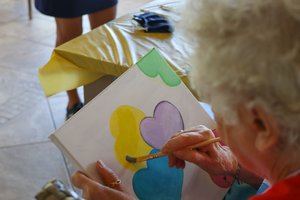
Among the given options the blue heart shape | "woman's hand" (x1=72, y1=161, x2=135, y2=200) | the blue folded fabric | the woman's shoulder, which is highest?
the woman's shoulder

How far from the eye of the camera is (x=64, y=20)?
2051 mm

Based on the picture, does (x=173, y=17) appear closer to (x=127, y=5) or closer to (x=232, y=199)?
(x=232, y=199)

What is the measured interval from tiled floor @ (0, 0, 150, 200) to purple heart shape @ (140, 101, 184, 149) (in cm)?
99

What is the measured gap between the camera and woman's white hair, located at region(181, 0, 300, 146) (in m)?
0.56

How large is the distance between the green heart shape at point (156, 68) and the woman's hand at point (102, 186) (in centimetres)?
28

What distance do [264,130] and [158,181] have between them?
45cm

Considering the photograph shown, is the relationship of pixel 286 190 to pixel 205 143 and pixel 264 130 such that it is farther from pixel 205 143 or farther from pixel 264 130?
pixel 205 143

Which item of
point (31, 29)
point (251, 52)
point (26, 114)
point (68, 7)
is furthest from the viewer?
point (31, 29)

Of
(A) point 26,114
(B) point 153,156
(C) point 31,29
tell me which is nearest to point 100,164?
(B) point 153,156

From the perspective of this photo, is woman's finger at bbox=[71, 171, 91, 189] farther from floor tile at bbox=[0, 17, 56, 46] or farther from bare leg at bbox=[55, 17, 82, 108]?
floor tile at bbox=[0, 17, 56, 46]

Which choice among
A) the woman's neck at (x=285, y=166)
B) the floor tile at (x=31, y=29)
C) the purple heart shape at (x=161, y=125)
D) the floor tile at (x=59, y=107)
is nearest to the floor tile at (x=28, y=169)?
the floor tile at (x=59, y=107)

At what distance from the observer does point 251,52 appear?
584 millimetres

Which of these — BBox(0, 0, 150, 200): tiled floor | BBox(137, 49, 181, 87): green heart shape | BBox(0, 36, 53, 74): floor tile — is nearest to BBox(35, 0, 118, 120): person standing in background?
BBox(0, 0, 150, 200): tiled floor

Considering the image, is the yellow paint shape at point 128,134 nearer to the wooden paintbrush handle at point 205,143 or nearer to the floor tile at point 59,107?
the wooden paintbrush handle at point 205,143
